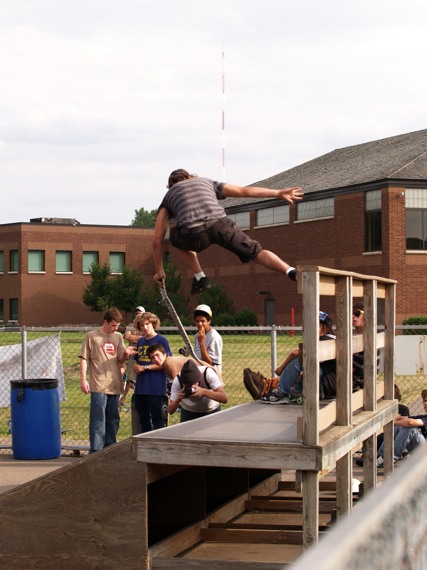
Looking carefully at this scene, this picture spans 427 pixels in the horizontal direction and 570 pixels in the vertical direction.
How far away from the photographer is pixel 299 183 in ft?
196

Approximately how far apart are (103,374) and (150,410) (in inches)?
43.7

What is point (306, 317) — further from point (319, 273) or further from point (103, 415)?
point (103, 415)

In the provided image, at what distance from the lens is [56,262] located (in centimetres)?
7131

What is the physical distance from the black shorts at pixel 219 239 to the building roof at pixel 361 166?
43102mm

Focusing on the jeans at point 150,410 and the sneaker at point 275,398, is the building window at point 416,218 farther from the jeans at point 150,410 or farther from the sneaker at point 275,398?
the sneaker at point 275,398

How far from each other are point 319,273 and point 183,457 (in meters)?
1.49

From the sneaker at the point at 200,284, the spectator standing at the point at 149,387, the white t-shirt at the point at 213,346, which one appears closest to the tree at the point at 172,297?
the spectator standing at the point at 149,387

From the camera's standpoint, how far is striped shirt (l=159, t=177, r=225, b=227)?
762 cm

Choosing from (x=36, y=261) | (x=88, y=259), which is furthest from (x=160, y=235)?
(x=88, y=259)

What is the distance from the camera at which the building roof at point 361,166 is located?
51.4 metres

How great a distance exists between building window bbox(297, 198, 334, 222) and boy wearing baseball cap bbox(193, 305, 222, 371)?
43697mm

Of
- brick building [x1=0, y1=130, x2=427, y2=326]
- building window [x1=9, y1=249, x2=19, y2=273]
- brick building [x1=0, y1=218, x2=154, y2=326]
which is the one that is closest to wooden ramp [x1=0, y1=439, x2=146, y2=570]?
brick building [x1=0, y1=130, x2=427, y2=326]

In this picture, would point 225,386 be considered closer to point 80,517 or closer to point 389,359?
point 389,359

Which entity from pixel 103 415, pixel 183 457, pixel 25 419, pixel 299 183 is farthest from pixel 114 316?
pixel 299 183
